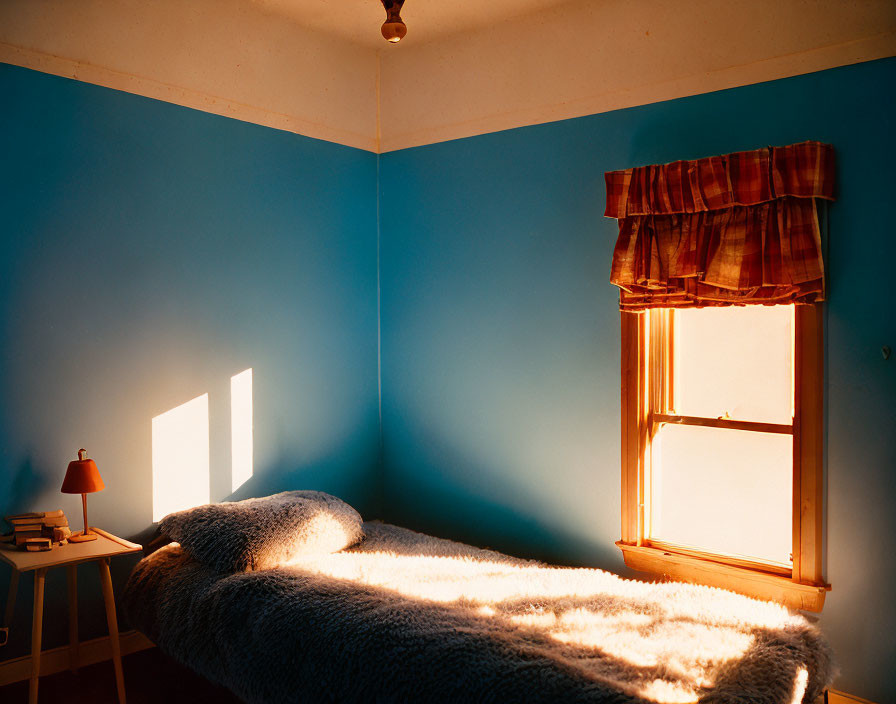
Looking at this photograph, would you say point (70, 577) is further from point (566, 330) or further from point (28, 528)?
point (566, 330)

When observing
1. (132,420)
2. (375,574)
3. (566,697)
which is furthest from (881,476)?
(132,420)

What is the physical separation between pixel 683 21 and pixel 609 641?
268 centimetres

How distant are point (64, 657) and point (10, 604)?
1.37 ft

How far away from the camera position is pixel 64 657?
3.10 metres

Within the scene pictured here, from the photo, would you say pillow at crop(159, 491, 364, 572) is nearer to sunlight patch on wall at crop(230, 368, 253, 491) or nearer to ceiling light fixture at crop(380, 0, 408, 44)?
sunlight patch on wall at crop(230, 368, 253, 491)

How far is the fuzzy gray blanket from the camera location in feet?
6.89

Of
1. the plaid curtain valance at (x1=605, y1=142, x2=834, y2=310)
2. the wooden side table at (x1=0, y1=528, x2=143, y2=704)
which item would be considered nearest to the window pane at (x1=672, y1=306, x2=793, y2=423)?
the plaid curtain valance at (x1=605, y1=142, x2=834, y2=310)

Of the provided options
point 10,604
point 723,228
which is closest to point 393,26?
point 723,228

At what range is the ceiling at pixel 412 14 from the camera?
11.9 feet

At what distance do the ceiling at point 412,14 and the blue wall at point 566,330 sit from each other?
2.05ft

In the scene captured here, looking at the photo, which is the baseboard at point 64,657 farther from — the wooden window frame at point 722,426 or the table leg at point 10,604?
the wooden window frame at point 722,426

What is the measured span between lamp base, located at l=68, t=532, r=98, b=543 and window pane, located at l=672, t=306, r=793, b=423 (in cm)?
269

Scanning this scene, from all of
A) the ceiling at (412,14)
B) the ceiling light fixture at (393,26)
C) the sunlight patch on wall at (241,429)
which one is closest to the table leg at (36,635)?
the sunlight patch on wall at (241,429)

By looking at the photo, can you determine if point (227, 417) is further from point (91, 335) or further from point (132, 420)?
point (91, 335)
